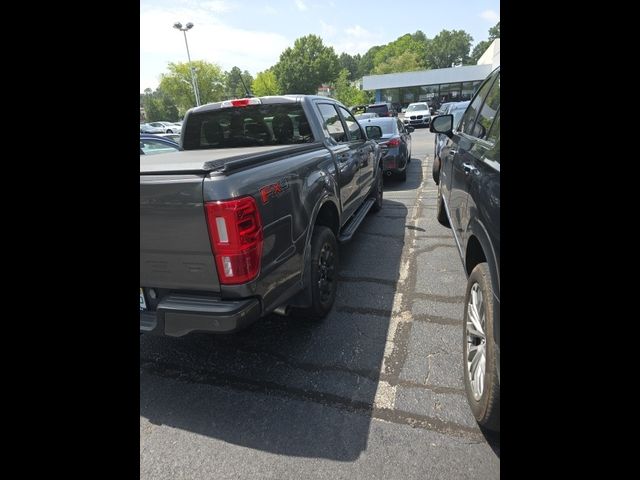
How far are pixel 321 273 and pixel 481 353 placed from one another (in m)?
1.46

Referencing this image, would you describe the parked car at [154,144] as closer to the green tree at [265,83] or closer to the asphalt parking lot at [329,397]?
the asphalt parking lot at [329,397]

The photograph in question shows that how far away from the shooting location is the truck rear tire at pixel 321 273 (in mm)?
3023

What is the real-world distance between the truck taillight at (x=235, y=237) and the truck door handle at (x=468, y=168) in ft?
4.63

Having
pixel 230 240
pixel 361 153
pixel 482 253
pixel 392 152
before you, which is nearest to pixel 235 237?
pixel 230 240

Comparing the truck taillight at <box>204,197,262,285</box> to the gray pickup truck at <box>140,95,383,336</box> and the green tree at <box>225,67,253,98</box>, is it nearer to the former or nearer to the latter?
the gray pickup truck at <box>140,95,383,336</box>

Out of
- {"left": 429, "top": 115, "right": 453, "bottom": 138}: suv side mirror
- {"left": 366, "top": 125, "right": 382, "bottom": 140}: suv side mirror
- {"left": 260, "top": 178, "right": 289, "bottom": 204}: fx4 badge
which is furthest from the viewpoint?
{"left": 366, "top": 125, "right": 382, "bottom": 140}: suv side mirror

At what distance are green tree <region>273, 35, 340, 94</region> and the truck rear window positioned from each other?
211 feet

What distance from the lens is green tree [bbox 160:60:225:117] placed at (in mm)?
49875

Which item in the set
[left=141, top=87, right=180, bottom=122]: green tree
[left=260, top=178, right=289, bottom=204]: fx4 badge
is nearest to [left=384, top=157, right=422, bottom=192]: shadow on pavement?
[left=260, top=178, right=289, bottom=204]: fx4 badge

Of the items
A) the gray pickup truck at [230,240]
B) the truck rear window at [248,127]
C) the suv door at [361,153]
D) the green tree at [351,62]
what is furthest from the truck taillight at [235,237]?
the green tree at [351,62]

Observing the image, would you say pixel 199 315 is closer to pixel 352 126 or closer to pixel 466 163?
pixel 466 163
